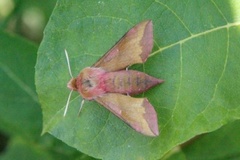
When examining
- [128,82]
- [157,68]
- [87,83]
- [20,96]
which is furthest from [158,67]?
[20,96]

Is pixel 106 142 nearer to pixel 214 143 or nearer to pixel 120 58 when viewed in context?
pixel 120 58

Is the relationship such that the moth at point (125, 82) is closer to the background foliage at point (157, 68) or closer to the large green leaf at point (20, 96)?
the background foliage at point (157, 68)

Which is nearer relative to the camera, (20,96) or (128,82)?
(128,82)

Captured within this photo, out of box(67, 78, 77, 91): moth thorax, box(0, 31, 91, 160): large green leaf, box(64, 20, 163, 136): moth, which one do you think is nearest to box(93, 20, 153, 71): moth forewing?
box(64, 20, 163, 136): moth

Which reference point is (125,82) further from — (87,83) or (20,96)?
(20,96)

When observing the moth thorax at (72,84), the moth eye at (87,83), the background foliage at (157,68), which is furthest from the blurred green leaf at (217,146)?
the moth thorax at (72,84)
